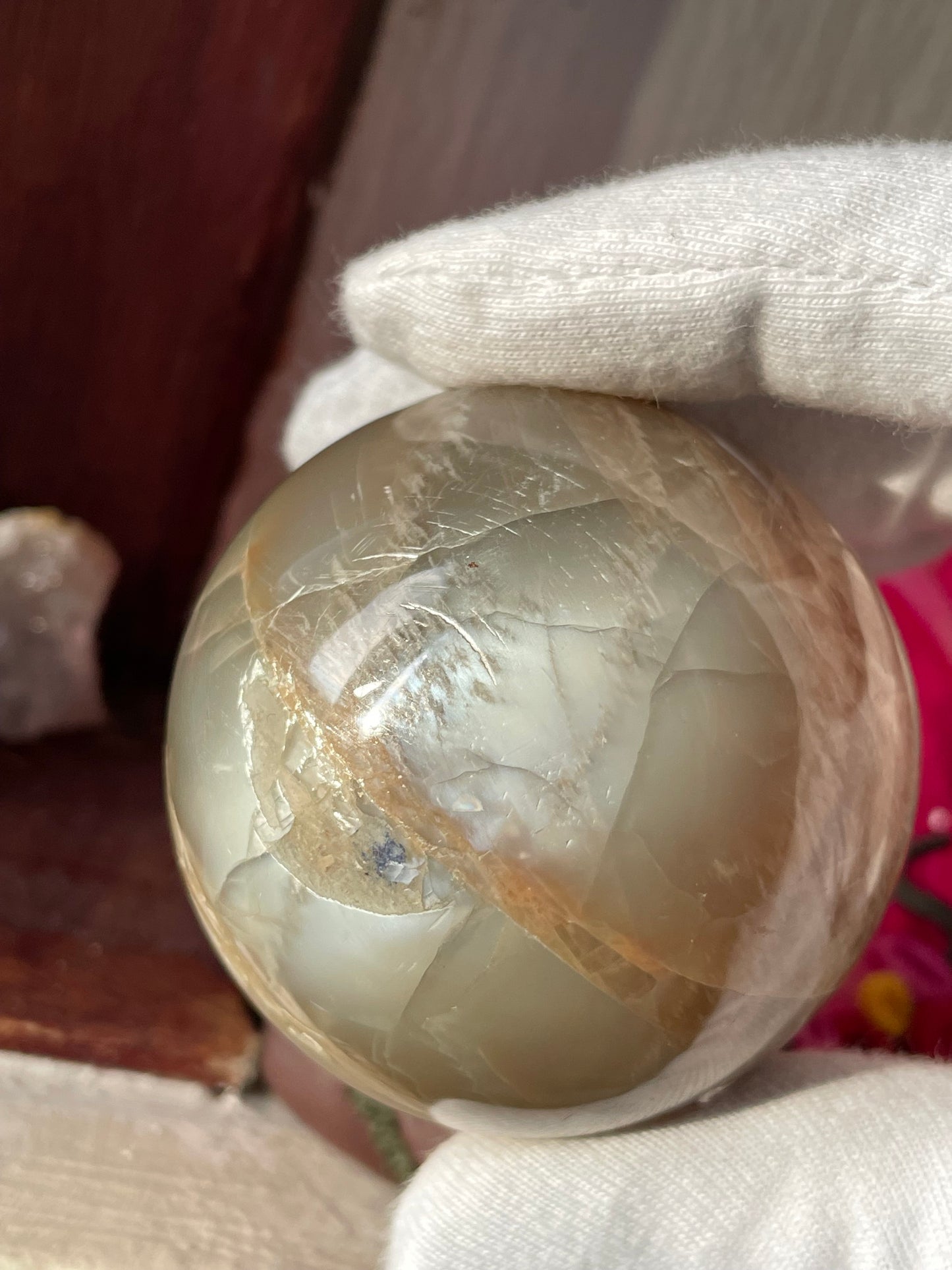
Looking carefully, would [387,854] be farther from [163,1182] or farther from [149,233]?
[149,233]

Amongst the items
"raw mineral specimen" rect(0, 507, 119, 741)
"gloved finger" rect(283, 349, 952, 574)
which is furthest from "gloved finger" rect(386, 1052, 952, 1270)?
"raw mineral specimen" rect(0, 507, 119, 741)

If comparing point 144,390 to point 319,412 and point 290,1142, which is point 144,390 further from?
point 290,1142

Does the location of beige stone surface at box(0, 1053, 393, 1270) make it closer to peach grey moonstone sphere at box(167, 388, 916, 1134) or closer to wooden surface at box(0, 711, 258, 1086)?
wooden surface at box(0, 711, 258, 1086)

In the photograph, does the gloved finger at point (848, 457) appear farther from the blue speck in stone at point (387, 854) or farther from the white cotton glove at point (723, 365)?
the blue speck in stone at point (387, 854)

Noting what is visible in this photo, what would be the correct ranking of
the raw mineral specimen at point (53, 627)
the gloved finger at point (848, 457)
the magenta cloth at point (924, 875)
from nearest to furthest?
the gloved finger at point (848, 457), the magenta cloth at point (924, 875), the raw mineral specimen at point (53, 627)

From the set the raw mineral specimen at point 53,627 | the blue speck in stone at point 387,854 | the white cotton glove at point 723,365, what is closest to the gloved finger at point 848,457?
the white cotton glove at point 723,365

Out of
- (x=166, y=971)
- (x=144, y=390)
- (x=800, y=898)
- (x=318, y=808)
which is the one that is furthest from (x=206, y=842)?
(x=144, y=390)
